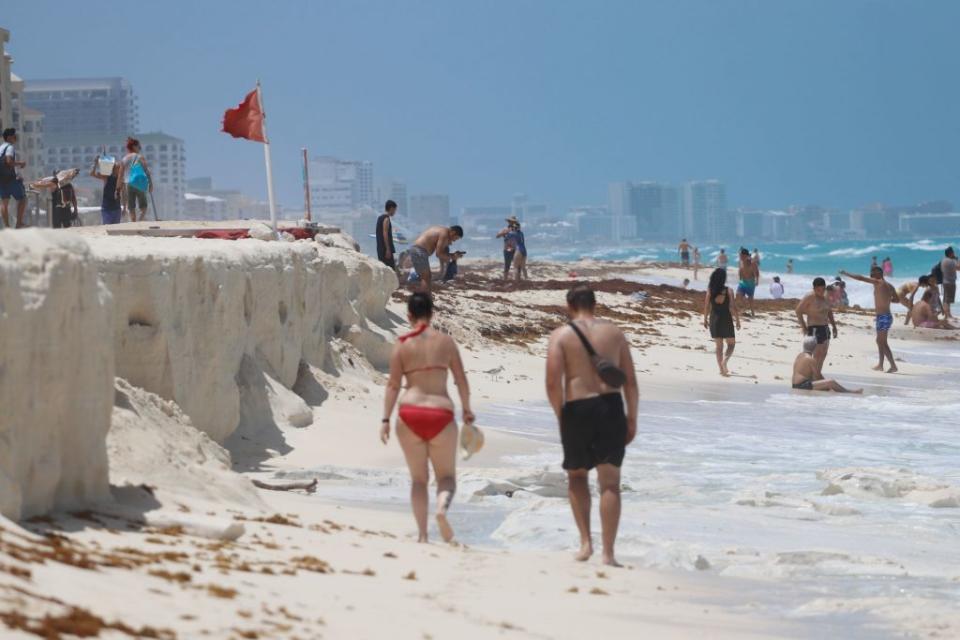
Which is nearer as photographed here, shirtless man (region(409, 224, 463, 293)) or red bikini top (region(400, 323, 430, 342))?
red bikini top (region(400, 323, 430, 342))

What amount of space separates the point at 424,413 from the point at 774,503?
3261 millimetres

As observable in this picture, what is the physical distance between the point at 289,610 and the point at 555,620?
121 cm

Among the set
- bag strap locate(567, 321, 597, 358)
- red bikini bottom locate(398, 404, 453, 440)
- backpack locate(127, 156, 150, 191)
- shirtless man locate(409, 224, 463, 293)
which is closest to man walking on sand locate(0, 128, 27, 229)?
backpack locate(127, 156, 150, 191)

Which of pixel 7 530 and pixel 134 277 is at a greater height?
pixel 134 277

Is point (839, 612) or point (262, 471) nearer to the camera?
point (839, 612)

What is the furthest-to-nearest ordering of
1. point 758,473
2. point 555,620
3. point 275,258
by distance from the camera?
point 275,258 → point 758,473 → point 555,620

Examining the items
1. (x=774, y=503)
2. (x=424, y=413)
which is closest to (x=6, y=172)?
(x=774, y=503)

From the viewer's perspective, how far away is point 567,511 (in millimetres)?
9711

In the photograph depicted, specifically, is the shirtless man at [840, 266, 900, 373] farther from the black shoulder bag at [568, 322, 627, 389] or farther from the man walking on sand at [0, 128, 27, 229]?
the black shoulder bag at [568, 322, 627, 389]

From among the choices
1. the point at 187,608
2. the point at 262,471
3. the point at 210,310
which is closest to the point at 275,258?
the point at 210,310

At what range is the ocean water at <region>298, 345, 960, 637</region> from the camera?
8031mm

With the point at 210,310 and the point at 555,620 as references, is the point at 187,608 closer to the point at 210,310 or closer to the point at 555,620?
the point at 555,620

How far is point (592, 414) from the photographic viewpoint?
315 inches

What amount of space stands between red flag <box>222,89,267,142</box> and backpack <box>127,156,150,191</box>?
199cm
